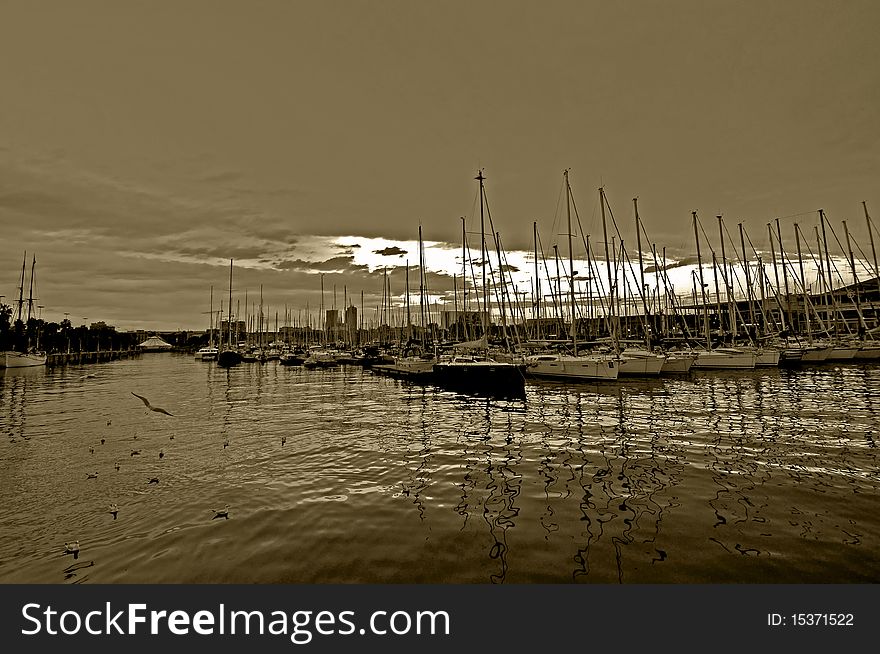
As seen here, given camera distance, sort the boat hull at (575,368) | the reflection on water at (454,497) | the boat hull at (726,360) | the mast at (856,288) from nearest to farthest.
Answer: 1. the reflection on water at (454,497)
2. the boat hull at (575,368)
3. the boat hull at (726,360)
4. the mast at (856,288)

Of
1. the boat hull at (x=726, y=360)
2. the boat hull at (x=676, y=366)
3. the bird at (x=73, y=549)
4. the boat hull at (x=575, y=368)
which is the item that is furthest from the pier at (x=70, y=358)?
the boat hull at (x=726, y=360)

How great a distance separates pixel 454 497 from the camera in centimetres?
1148

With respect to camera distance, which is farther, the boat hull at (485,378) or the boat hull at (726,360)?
the boat hull at (726,360)

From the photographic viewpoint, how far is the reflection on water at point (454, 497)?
305 inches

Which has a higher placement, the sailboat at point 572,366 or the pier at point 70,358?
the pier at point 70,358

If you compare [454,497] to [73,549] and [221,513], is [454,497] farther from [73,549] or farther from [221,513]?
[73,549]

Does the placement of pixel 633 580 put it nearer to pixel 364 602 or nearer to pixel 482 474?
pixel 364 602

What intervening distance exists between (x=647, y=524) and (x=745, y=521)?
2.20m

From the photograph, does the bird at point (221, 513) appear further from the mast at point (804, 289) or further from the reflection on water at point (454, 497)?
the mast at point (804, 289)

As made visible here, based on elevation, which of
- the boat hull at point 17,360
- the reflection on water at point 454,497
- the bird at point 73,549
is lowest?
the reflection on water at point 454,497

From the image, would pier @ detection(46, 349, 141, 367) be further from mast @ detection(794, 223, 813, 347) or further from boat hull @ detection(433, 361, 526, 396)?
mast @ detection(794, 223, 813, 347)

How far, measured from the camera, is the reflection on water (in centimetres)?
774

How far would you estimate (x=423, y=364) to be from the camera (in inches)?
2053

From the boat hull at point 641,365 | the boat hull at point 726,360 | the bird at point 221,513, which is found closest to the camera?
the bird at point 221,513
